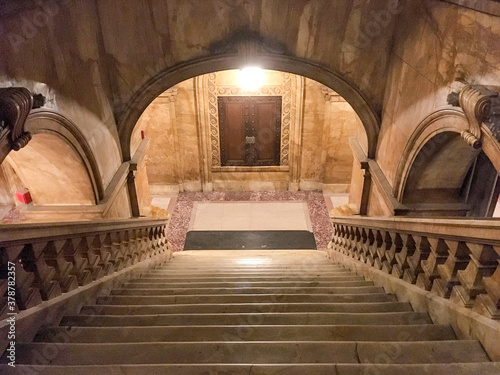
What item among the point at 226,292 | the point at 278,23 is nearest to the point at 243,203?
the point at 278,23

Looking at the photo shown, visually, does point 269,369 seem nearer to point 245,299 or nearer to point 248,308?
point 248,308

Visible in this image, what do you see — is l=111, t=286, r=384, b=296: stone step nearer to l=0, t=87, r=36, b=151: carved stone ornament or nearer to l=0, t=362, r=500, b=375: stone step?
l=0, t=87, r=36, b=151: carved stone ornament

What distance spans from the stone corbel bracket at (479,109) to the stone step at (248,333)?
147cm

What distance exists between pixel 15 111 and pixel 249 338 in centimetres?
214

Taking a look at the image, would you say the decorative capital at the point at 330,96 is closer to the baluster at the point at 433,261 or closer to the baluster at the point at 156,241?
the baluster at the point at 156,241

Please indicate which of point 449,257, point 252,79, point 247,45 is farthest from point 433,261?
point 252,79

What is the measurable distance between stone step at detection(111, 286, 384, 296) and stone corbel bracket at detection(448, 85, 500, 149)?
1.45m

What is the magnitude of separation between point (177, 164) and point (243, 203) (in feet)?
6.08

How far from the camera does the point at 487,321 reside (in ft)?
6.03

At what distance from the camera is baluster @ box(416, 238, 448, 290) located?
237 centimetres

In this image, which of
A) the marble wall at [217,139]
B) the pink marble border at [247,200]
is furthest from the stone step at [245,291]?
the marble wall at [217,139]

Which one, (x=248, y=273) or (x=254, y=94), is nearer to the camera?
(x=248, y=273)

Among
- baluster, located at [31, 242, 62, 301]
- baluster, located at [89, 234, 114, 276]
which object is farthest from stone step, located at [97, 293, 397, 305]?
baluster, located at [31, 242, 62, 301]

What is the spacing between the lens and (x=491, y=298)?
6.14 ft
